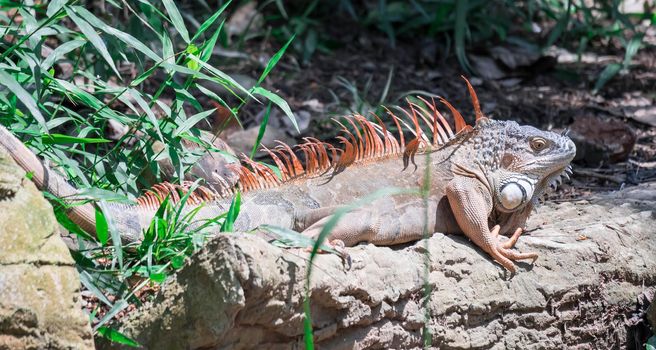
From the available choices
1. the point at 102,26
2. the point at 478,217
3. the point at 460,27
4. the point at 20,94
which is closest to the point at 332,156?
the point at 478,217

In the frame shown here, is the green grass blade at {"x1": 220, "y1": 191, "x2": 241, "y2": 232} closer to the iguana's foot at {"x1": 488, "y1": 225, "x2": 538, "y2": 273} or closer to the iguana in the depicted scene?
the iguana

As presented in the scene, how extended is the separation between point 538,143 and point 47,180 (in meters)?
2.96

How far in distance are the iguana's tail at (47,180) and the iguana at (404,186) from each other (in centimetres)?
35

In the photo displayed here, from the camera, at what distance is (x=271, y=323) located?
4.45 metres

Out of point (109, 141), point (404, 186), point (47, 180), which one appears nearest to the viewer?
point (47, 180)

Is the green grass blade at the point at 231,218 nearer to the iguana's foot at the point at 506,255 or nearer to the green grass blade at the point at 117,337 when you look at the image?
the green grass blade at the point at 117,337

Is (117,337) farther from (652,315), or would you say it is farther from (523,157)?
(652,315)

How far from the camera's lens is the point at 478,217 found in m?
5.61

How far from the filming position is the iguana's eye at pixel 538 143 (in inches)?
233

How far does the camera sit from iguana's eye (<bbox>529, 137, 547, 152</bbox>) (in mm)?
5926

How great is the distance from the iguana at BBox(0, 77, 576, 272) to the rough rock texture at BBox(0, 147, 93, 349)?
0.86 meters

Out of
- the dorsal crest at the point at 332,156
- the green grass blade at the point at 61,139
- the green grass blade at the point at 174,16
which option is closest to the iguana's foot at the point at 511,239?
the dorsal crest at the point at 332,156

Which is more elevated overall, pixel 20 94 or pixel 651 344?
pixel 20 94

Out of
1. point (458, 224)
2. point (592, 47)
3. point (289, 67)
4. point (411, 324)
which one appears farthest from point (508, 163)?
point (592, 47)
